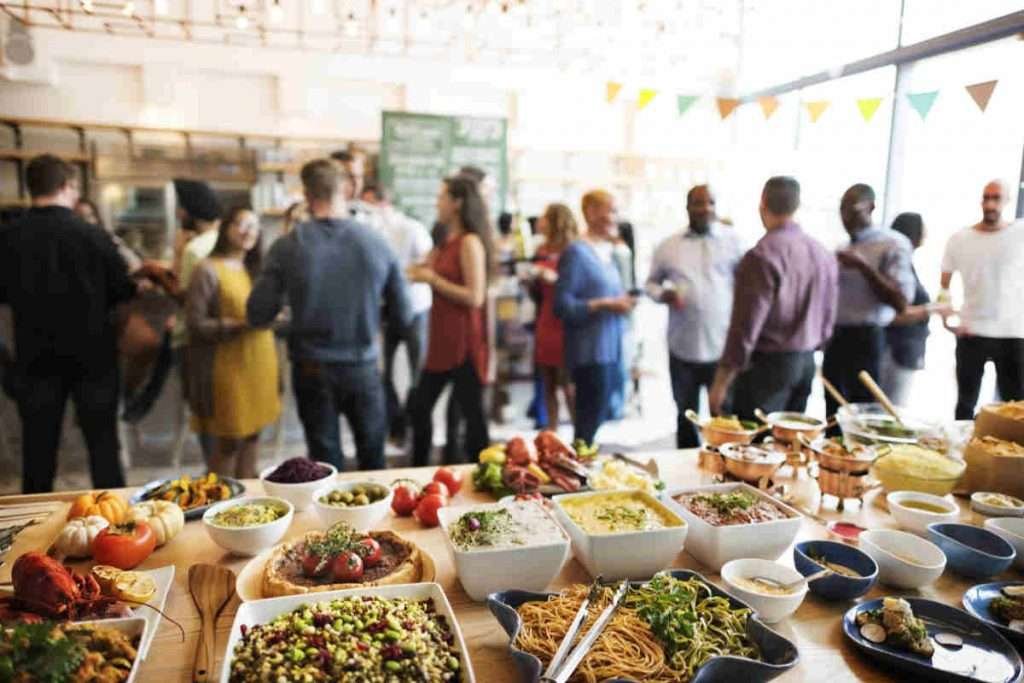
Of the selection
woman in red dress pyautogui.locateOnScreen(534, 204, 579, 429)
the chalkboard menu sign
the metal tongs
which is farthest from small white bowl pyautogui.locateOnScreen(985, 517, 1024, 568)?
the chalkboard menu sign

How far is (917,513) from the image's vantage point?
1.54 m

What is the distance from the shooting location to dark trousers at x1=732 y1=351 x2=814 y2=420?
2.72 metres

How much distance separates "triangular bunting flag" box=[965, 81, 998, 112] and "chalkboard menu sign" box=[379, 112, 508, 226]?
373 centimetres

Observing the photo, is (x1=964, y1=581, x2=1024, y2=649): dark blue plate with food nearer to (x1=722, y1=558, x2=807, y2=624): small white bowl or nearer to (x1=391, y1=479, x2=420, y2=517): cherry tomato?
(x1=722, y1=558, x2=807, y2=624): small white bowl

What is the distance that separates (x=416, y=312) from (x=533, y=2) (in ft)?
6.79

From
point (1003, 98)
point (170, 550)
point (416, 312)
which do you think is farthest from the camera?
point (416, 312)

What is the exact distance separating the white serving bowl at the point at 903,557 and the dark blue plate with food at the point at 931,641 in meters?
0.08

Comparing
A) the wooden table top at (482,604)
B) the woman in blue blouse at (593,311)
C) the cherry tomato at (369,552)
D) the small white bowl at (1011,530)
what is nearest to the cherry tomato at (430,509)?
the wooden table top at (482,604)

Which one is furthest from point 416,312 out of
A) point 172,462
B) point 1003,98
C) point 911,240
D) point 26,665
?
point 26,665

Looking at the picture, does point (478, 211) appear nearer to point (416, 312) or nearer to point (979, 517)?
point (416, 312)

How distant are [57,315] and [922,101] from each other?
3219mm

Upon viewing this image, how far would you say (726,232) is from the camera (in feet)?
10.8

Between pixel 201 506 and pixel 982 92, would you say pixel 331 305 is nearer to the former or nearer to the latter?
pixel 201 506

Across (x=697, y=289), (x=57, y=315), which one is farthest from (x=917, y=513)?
(x=57, y=315)
